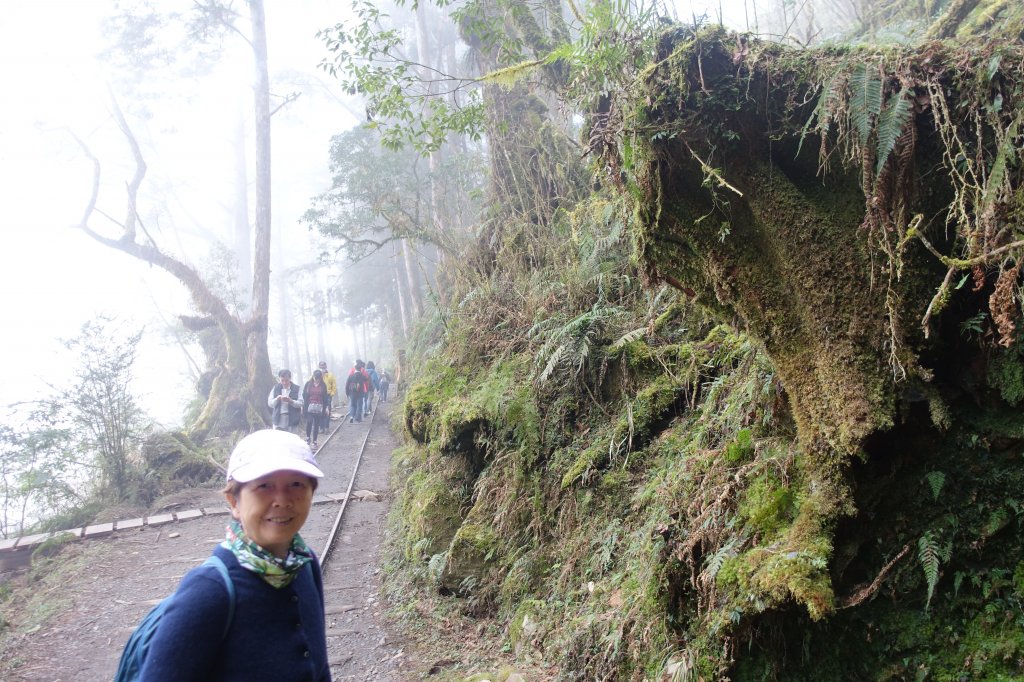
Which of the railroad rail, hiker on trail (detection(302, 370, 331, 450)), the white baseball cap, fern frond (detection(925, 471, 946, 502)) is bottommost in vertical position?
the railroad rail

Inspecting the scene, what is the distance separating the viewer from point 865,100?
2906mm

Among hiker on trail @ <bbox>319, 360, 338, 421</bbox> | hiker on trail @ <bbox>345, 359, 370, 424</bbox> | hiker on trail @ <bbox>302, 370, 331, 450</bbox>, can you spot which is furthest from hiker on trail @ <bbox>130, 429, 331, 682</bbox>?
hiker on trail @ <bbox>345, 359, 370, 424</bbox>

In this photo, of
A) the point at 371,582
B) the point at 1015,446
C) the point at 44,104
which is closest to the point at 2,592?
the point at 371,582

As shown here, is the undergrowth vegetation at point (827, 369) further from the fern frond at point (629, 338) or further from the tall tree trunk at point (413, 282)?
the tall tree trunk at point (413, 282)

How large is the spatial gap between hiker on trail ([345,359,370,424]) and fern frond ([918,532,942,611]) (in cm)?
1841

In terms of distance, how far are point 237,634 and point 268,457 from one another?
20.9 inches

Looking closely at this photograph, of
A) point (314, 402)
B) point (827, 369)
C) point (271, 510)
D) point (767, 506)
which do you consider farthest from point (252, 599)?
point (314, 402)

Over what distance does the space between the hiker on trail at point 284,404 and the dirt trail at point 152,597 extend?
2.15 metres

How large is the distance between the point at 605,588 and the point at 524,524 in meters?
1.78

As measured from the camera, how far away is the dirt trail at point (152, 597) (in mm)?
6234

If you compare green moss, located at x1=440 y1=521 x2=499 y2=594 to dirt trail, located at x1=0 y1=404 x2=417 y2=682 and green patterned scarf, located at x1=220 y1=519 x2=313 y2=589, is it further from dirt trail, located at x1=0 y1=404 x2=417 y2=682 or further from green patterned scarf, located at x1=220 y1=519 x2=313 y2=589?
green patterned scarf, located at x1=220 y1=519 x2=313 y2=589

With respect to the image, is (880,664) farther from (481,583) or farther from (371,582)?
(371,582)

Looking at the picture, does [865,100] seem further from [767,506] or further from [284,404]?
[284,404]

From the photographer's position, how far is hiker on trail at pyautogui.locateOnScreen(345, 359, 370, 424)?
19969 millimetres
